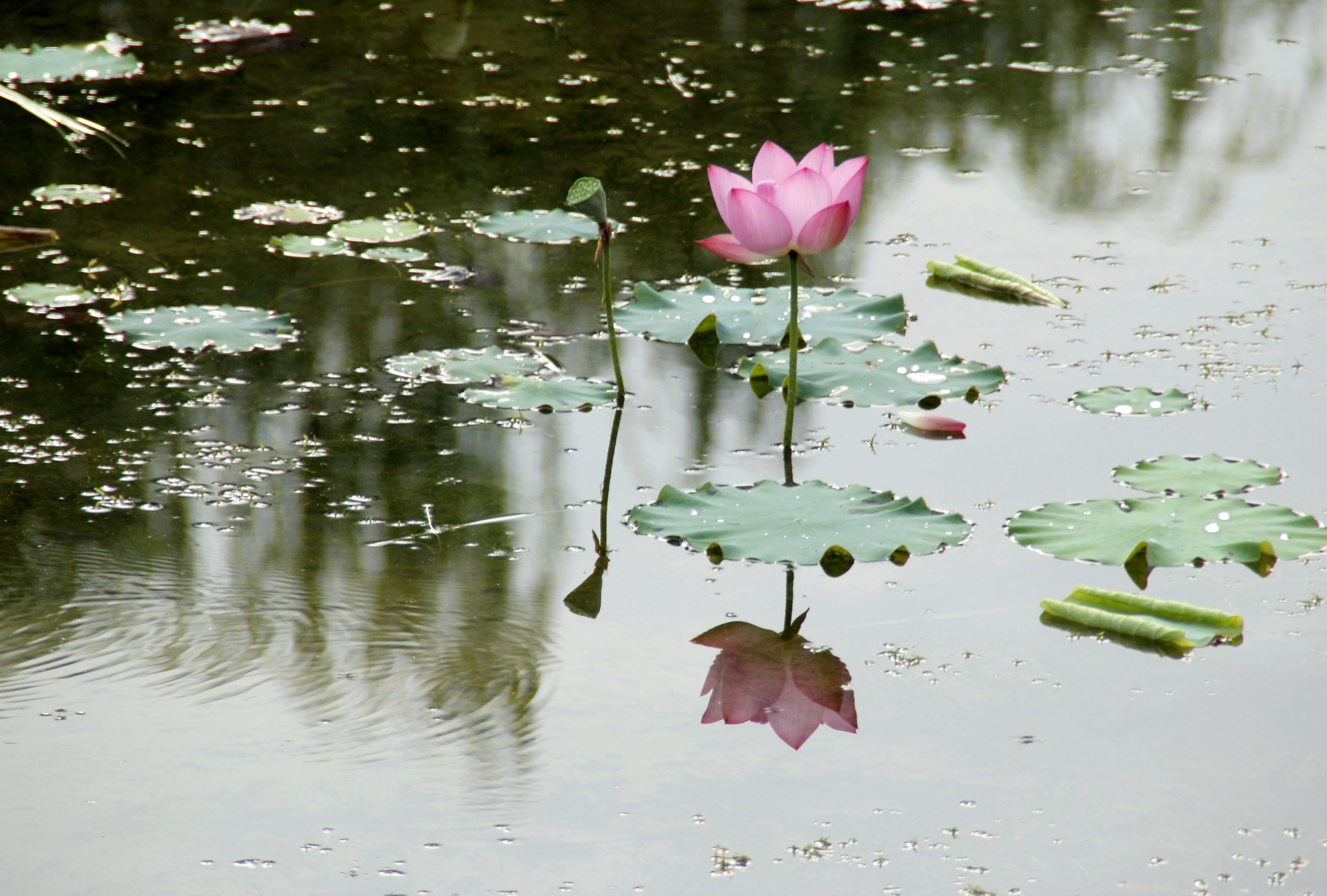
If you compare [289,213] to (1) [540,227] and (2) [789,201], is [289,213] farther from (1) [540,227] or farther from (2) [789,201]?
(2) [789,201]

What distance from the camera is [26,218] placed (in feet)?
10.2

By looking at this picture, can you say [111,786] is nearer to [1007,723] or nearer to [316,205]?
[1007,723]

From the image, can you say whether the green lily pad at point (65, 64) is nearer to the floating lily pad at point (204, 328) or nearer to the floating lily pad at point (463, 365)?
the floating lily pad at point (204, 328)

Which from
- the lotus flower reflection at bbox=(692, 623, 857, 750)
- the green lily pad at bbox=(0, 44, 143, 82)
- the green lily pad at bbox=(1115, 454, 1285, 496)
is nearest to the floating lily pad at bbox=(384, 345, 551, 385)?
the lotus flower reflection at bbox=(692, 623, 857, 750)

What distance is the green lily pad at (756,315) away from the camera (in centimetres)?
253

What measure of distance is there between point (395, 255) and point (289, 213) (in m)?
0.36

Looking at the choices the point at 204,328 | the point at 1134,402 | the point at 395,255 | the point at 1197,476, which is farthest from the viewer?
the point at 395,255

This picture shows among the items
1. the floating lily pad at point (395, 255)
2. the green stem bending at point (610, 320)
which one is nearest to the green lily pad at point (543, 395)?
the green stem bending at point (610, 320)

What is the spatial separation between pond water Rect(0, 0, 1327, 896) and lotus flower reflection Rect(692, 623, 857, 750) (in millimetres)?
16

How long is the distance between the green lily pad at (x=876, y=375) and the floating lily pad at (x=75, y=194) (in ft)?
5.75

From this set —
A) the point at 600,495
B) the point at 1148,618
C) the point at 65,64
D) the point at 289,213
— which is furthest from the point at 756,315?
the point at 65,64

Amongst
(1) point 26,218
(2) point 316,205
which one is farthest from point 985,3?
(1) point 26,218

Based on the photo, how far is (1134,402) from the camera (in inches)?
89.5

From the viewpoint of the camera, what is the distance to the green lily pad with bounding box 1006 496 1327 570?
1.78 m
